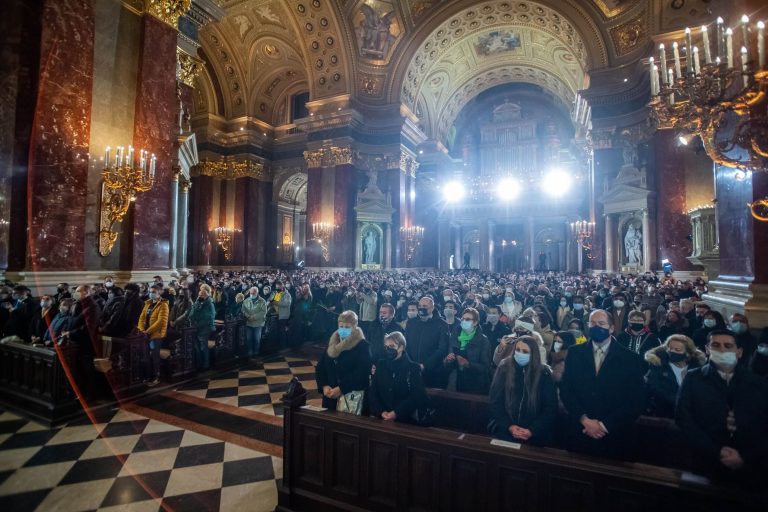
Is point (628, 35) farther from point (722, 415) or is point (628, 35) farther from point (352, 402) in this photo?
point (352, 402)

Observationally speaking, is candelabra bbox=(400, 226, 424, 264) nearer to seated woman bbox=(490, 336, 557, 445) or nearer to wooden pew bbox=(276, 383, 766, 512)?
seated woman bbox=(490, 336, 557, 445)

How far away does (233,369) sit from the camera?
24.6ft

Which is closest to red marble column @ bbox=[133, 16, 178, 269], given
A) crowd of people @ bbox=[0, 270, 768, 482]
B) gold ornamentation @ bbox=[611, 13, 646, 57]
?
crowd of people @ bbox=[0, 270, 768, 482]

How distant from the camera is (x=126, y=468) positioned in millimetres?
3781

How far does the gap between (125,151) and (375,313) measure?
22.3 ft

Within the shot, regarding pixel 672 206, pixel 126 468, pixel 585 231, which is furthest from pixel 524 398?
pixel 585 231

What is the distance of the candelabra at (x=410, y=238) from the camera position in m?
21.1

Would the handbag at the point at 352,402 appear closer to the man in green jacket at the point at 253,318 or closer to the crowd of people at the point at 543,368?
the crowd of people at the point at 543,368

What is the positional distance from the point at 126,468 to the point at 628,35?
66.2 ft

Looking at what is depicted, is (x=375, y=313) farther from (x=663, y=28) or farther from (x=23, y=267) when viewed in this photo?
(x=663, y=28)

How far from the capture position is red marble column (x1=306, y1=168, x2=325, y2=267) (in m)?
19.4

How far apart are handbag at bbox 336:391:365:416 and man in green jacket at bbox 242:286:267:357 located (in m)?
4.84

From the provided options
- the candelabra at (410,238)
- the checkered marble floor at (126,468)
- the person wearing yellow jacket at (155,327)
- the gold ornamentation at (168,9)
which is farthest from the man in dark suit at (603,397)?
the candelabra at (410,238)

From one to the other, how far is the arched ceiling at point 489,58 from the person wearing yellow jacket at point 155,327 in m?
18.0
